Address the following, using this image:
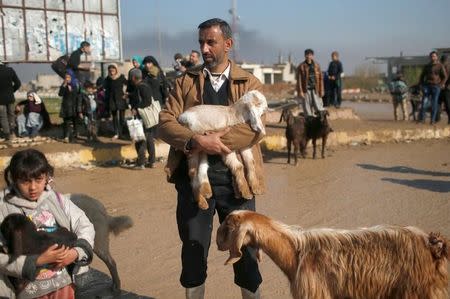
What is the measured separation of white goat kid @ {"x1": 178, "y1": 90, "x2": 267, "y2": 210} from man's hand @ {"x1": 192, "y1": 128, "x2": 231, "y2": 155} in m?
0.12

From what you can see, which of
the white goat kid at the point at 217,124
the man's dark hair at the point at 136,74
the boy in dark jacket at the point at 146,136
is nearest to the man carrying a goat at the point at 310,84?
the man's dark hair at the point at 136,74

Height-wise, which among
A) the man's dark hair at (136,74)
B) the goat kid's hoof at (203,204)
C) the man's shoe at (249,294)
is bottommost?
the man's shoe at (249,294)

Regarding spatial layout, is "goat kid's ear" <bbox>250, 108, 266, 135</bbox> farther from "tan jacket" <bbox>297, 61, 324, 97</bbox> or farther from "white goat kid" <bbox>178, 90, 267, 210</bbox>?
"tan jacket" <bbox>297, 61, 324, 97</bbox>

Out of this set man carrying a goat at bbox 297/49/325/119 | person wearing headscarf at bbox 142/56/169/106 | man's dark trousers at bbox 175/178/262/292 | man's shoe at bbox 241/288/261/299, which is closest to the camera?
man's dark trousers at bbox 175/178/262/292

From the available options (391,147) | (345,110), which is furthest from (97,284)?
(345,110)

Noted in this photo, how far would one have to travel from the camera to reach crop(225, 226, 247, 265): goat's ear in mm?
3170

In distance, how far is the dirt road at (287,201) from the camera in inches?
205

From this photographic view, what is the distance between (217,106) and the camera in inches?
136

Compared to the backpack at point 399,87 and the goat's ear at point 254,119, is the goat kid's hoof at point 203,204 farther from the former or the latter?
the backpack at point 399,87

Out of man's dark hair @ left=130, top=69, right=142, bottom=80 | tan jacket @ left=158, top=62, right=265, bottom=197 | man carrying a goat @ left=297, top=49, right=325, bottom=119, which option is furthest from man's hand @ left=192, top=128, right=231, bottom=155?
man carrying a goat @ left=297, top=49, right=325, bottom=119

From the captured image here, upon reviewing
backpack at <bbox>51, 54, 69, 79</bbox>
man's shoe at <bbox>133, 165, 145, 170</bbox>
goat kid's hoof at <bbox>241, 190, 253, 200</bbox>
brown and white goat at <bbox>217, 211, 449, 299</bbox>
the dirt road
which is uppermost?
backpack at <bbox>51, 54, 69, 79</bbox>

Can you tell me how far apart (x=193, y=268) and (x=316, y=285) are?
0.93 meters

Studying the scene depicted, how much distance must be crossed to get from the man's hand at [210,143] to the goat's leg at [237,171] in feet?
→ 0.42

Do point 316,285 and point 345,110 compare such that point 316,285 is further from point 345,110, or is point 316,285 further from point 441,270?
point 345,110
